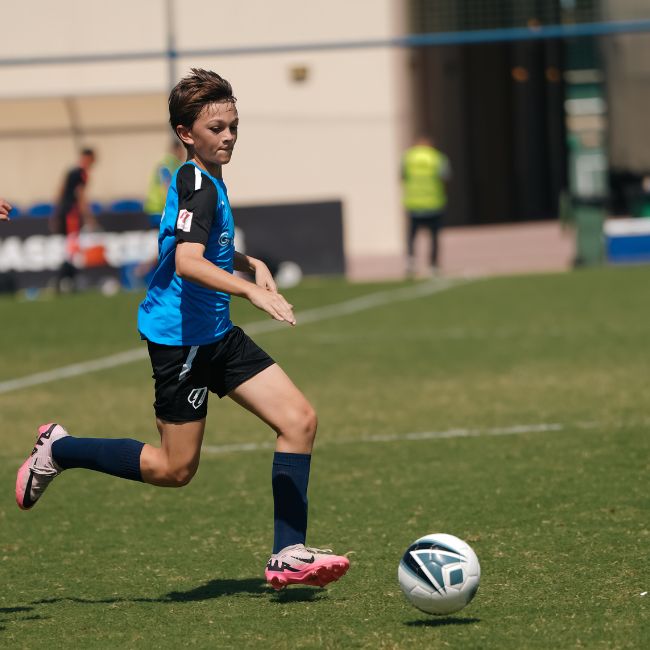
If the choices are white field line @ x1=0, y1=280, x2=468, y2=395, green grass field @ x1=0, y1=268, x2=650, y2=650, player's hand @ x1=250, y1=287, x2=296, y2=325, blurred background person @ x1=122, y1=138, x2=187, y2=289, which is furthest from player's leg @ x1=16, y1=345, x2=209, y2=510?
blurred background person @ x1=122, y1=138, x2=187, y2=289

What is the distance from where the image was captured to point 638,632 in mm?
4785

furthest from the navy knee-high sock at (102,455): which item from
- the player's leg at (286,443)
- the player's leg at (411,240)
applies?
the player's leg at (411,240)

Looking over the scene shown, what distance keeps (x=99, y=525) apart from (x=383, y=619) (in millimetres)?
2233

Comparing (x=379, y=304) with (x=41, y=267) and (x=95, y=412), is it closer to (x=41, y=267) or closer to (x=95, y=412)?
(x=41, y=267)

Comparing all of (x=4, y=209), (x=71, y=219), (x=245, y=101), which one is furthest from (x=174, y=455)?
(x=245, y=101)

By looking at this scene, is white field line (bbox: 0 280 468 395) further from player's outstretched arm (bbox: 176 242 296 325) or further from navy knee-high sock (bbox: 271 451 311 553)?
player's outstretched arm (bbox: 176 242 296 325)

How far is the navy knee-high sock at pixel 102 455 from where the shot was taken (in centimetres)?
574

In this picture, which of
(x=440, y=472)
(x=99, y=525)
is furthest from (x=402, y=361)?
(x=99, y=525)

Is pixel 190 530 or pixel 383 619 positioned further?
pixel 190 530

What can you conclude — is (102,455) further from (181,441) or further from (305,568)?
(305,568)

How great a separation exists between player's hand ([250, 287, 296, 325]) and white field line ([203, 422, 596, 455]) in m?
3.99

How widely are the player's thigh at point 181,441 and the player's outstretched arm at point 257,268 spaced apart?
568 millimetres

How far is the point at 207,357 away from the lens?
18.2ft

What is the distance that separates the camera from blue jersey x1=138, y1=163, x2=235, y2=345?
17.7 feet
